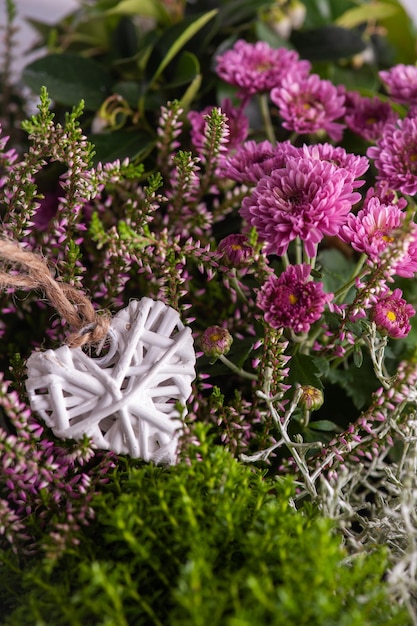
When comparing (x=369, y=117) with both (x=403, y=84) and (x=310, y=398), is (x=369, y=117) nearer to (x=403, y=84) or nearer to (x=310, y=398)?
(x=403, y=84)

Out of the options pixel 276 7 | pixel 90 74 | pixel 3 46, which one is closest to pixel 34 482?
pixel 90 74

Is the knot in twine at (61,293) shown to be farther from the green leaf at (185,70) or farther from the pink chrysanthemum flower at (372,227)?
the green leaf at (185,70)

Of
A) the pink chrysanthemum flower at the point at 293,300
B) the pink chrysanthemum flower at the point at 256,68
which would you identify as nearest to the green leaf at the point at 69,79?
the pink chrysanthemum flower at the point at 256,68

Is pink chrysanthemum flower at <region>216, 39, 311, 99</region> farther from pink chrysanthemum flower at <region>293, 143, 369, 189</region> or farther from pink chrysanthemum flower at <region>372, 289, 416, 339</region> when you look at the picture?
pink chrysanthemum flower at <region>372, 289, 416, 339</region>

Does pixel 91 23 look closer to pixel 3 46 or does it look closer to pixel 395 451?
pixel 3 46

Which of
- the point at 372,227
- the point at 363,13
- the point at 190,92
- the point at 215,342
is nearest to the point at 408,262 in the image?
the point at 372,227
